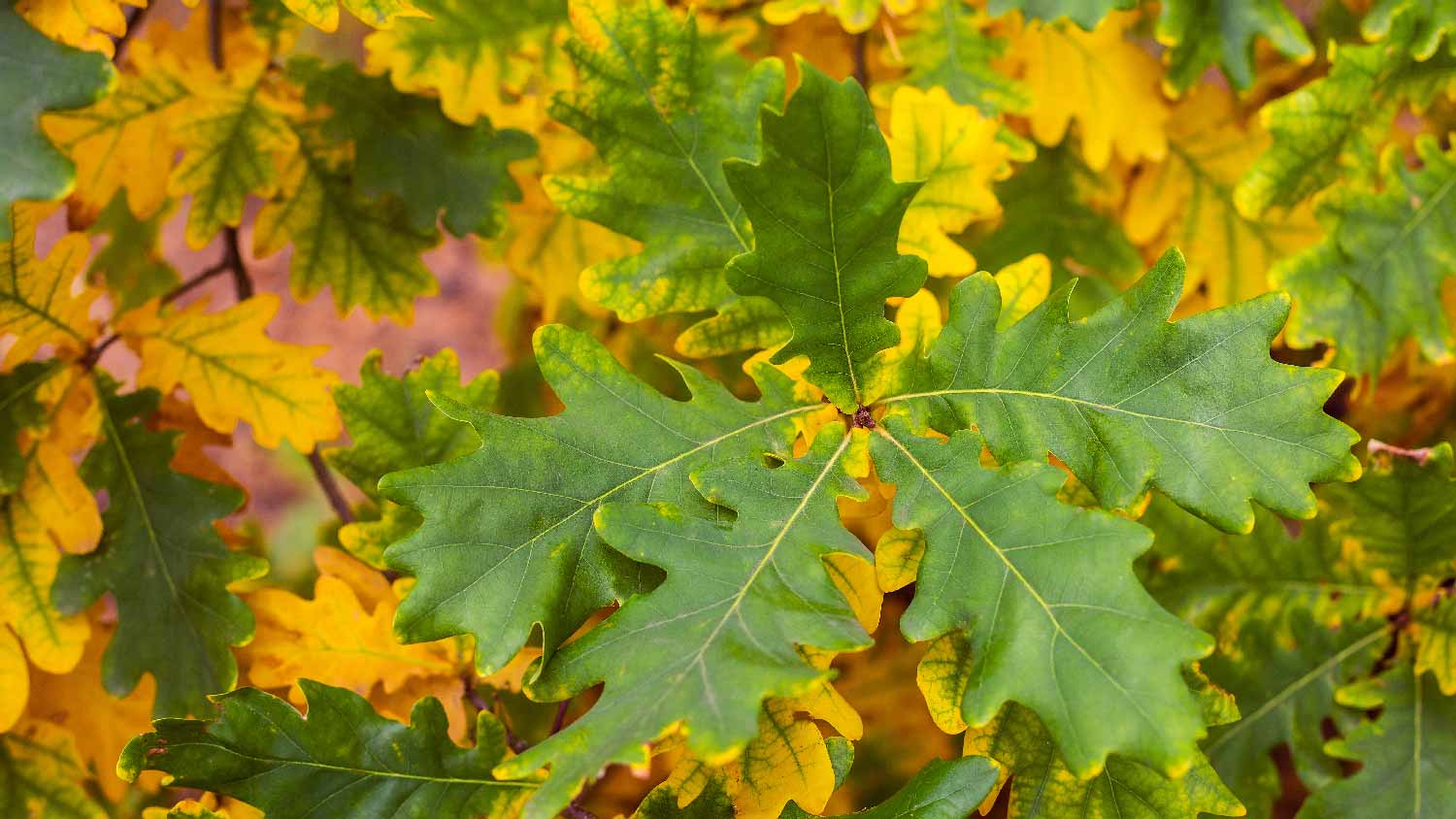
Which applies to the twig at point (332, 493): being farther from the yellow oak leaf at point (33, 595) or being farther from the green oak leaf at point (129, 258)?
the green oak leaf at point (129, 258)

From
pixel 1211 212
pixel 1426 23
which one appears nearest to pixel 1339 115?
pixel 1426 23

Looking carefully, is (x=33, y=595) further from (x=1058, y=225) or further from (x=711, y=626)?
(x=1058, y=225)

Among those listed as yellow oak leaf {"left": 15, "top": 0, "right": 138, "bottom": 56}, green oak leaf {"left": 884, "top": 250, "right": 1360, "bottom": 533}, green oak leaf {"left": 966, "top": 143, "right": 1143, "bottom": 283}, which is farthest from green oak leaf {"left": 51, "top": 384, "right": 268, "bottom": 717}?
green oak leaf {"left": 966, "top": 143, "right": 1143, "bottom": 283}

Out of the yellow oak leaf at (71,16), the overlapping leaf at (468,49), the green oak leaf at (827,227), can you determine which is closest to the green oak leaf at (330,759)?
the green oak leaf at (827,227)

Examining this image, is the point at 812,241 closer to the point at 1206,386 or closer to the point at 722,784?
the point at 1206,386

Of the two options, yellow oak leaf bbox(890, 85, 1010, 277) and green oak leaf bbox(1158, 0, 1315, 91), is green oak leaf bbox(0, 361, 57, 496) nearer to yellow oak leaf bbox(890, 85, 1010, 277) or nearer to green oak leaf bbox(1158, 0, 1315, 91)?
yellow oak leaf bbox(890, 85, 1010, 277)

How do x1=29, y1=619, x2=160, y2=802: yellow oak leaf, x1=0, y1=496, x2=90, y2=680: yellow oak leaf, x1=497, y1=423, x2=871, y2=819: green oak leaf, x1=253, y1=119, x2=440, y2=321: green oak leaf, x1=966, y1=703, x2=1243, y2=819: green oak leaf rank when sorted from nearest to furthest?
x1=497, y1=423, x2=871, y2=819: green oak leaf
x1=966, y1=703, x2=1243, y2=819: green oak leaf
x1=0, y1=496, x2=90, y2=680: yellow oak leaf
x1=29, y1=619, x2=160, y2=802: yellow oak leaf
x1=253, y1=119, x2=440, y2=321: green oak leaf
